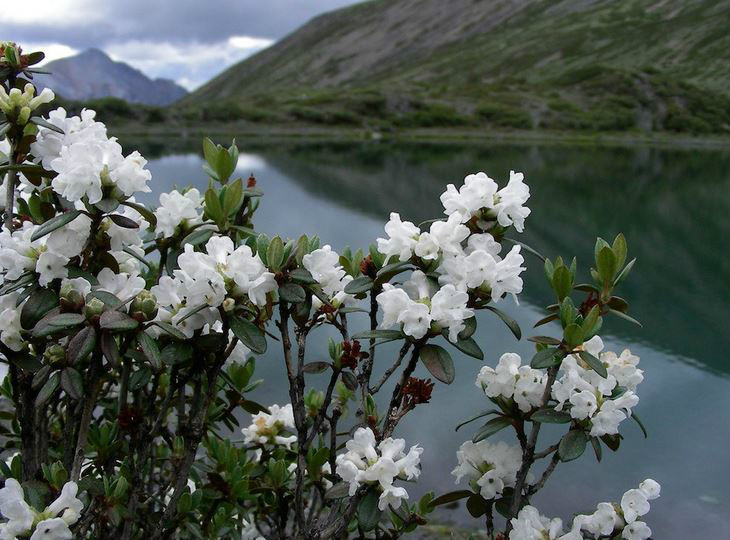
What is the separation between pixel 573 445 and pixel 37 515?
46.6 inches

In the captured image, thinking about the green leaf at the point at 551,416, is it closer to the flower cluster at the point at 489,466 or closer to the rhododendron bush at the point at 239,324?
the rhododendron bush at the point at 239,324

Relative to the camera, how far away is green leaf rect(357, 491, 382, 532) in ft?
4.58

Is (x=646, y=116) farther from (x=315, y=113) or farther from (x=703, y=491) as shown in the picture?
(x=703, y=491)

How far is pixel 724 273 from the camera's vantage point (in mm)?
8844

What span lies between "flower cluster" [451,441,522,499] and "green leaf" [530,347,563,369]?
11.0 inches

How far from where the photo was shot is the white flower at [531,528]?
1.58m

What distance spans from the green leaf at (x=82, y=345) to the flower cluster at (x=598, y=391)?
3.48 feet

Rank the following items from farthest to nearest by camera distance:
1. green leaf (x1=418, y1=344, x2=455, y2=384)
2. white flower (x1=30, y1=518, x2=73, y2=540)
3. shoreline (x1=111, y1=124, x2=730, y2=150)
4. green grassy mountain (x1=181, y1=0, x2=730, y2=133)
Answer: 1. green grassy mountain (x1=181, y1=0, x2=730, y2=133)
2. shoreline (x1=111, y1=124, x2=730, y2=150)
3. green leaf (x1=418, y1=344, x2=455, y2=384)
4. white flower (x1=30, y1=518, x2=73, y2=540)

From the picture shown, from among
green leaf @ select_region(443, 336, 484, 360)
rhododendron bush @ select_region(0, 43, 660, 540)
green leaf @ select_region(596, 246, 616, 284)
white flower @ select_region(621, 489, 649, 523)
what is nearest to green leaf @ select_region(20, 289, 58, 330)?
rhododendron bush @ select_region(0, 43, 660, 540)

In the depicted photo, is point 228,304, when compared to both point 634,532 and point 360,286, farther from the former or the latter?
point 634,532

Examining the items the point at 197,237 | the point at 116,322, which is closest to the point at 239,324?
the point at 116,322

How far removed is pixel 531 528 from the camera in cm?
159

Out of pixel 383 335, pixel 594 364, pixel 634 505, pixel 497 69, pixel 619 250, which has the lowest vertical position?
pixel 634 505

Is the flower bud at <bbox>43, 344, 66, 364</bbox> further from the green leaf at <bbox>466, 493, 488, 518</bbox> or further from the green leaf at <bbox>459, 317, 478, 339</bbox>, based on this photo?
the green leaf at <bbox>466, 493, 488, 518</bbox>
